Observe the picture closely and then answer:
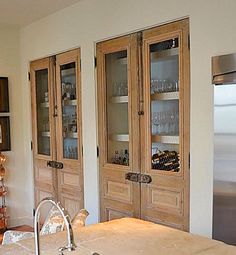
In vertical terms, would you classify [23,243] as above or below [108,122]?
below

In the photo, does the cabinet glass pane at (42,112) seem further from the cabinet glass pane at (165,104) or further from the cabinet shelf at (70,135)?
the cabinet glass pane at (165,104)

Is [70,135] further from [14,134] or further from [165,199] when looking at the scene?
[165,199]

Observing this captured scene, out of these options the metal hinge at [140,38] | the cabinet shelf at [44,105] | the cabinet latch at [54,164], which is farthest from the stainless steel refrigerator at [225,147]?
the cabinet shelf at [44,105]

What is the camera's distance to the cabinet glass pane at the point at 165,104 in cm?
→ 296

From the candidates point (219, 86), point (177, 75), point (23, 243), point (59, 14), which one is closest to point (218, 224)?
point (219, 86)

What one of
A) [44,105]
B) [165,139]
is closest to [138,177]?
[165,139]

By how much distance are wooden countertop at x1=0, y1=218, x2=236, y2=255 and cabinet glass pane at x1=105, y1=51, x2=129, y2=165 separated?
4.31ft

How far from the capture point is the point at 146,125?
316cm

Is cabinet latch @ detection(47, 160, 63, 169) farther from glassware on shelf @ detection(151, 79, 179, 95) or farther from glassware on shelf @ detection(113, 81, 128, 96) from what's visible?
glassware on shelf @ detection(151, 79, 179, 95)

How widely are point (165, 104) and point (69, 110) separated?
143 centimetres

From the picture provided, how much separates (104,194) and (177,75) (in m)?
1.43

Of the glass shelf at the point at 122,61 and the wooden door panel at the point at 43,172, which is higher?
the glass shelf at the point at 122,61

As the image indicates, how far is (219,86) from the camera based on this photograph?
251 centimetres

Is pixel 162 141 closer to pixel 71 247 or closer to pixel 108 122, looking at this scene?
pixel 108 122
